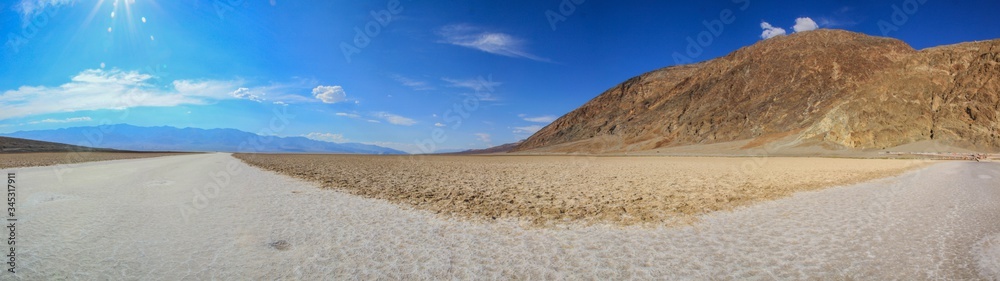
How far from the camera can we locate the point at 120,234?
7.18 metres

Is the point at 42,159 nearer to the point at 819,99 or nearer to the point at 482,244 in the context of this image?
the point at 482,244

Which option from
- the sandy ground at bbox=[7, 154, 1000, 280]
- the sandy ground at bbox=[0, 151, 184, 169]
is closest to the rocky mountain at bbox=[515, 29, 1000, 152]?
the sandy ground at bbox=[7, 154, 1000, 280]

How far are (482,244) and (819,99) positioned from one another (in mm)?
80847

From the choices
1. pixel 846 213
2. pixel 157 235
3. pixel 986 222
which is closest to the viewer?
pixel 157 235

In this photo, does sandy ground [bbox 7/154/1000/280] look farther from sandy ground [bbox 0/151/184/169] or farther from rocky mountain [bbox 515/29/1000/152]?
rocky mountain [bbox 515/29/1000/152]

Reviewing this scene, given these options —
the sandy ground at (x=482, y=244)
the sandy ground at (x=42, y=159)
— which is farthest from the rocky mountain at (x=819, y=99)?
the sandy ground at (x=42, y=159)

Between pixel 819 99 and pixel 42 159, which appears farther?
pixel 819 99

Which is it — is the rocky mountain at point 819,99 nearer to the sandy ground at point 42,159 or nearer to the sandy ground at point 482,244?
the sandy ground at point 482,244

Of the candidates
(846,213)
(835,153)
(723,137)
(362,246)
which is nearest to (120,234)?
(362,246)

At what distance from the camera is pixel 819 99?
2618 inches

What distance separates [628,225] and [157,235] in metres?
8.76

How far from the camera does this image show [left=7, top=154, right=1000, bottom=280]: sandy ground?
16.8 feet

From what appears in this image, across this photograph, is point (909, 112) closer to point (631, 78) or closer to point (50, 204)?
point (631, 78)

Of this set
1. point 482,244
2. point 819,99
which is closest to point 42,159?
point 482,244
